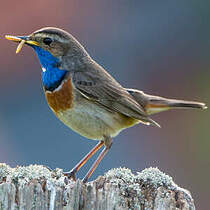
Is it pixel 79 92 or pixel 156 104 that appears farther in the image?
pixel 156 104

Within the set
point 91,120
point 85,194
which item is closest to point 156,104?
point 91,120

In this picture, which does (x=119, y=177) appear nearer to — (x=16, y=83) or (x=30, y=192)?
(x=30, y=192)

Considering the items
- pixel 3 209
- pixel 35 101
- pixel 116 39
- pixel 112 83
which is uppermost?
pixel 116 39

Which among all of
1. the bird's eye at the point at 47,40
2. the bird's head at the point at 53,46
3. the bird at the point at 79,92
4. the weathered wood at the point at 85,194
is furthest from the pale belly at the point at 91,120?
the weathered wood at the point at 85,194

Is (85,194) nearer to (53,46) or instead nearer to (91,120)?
(91,120)

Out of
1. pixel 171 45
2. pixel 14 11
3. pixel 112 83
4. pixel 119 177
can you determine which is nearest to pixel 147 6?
pixel 171 45

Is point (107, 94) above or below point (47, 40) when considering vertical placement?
below
